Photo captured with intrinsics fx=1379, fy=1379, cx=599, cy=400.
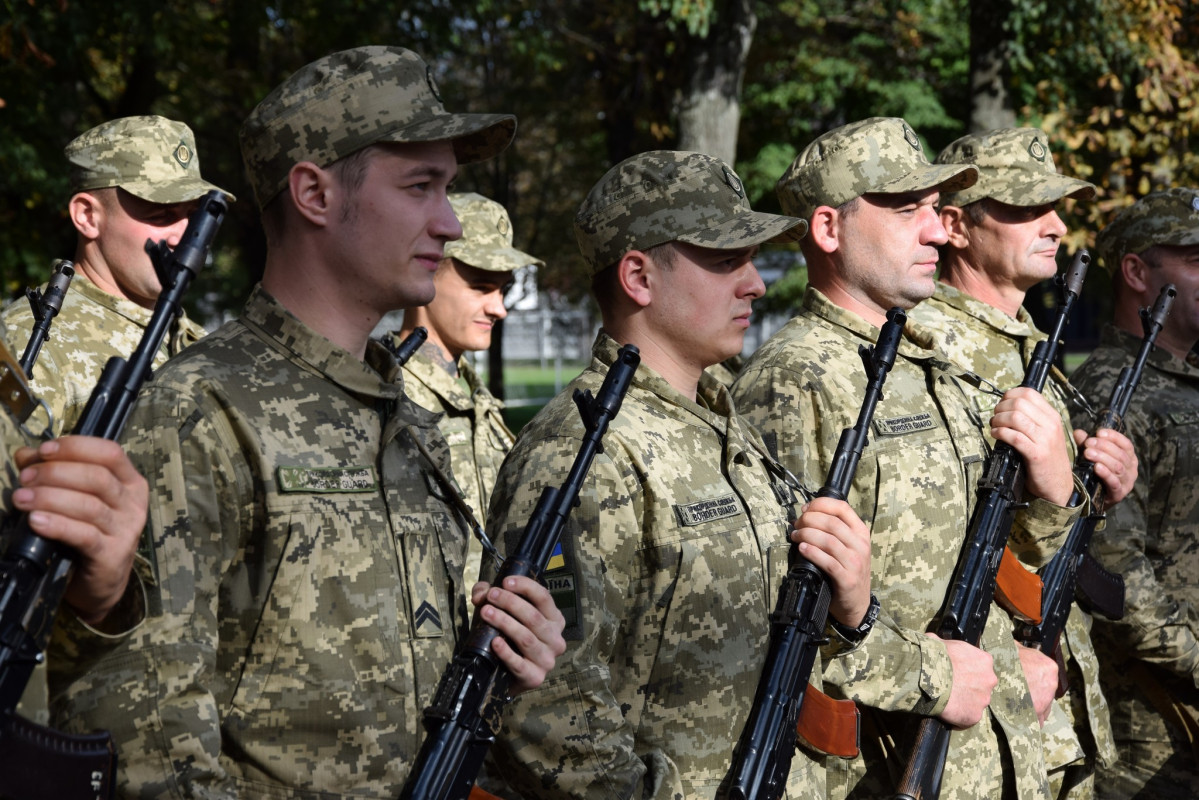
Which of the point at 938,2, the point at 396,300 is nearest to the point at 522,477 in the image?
the point at 396,300

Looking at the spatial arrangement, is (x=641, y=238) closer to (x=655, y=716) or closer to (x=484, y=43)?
(x=655, y=716)

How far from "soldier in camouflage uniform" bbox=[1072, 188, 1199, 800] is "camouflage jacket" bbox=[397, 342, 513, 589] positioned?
252 cm

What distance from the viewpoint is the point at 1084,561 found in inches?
195

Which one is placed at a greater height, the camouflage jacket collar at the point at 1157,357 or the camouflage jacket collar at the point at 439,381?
the camouflage jacket collar at the point at 1157,357

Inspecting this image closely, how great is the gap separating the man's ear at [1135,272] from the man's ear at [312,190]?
169 inches

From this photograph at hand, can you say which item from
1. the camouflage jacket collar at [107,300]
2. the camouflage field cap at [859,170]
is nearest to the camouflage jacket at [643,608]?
the camouflage field cap at [859,170]

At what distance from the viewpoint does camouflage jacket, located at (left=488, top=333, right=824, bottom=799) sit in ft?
9.45

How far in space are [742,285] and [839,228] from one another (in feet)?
3.22

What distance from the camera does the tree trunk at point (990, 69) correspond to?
33.8 feet

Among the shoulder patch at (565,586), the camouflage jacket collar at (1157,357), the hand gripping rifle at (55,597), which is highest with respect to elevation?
the camouflage jacket collar at (1157,357)

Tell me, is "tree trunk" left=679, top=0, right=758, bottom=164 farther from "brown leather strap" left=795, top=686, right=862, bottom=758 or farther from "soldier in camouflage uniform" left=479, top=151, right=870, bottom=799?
"brown leather strap" left=795, top=686, right=862, bottom=758

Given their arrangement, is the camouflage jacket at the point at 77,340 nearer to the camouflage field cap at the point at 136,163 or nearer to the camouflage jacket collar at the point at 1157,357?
the camouflage field cap at the point at 136,163

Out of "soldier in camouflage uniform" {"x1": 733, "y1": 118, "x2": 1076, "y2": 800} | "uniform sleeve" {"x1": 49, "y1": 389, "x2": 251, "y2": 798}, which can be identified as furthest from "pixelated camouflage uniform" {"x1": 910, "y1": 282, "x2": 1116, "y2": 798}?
"uniform sleeve" {"x1": 49, "y1": 389, "x2": 251, "y2": 798}

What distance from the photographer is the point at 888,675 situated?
3666 millimetres
